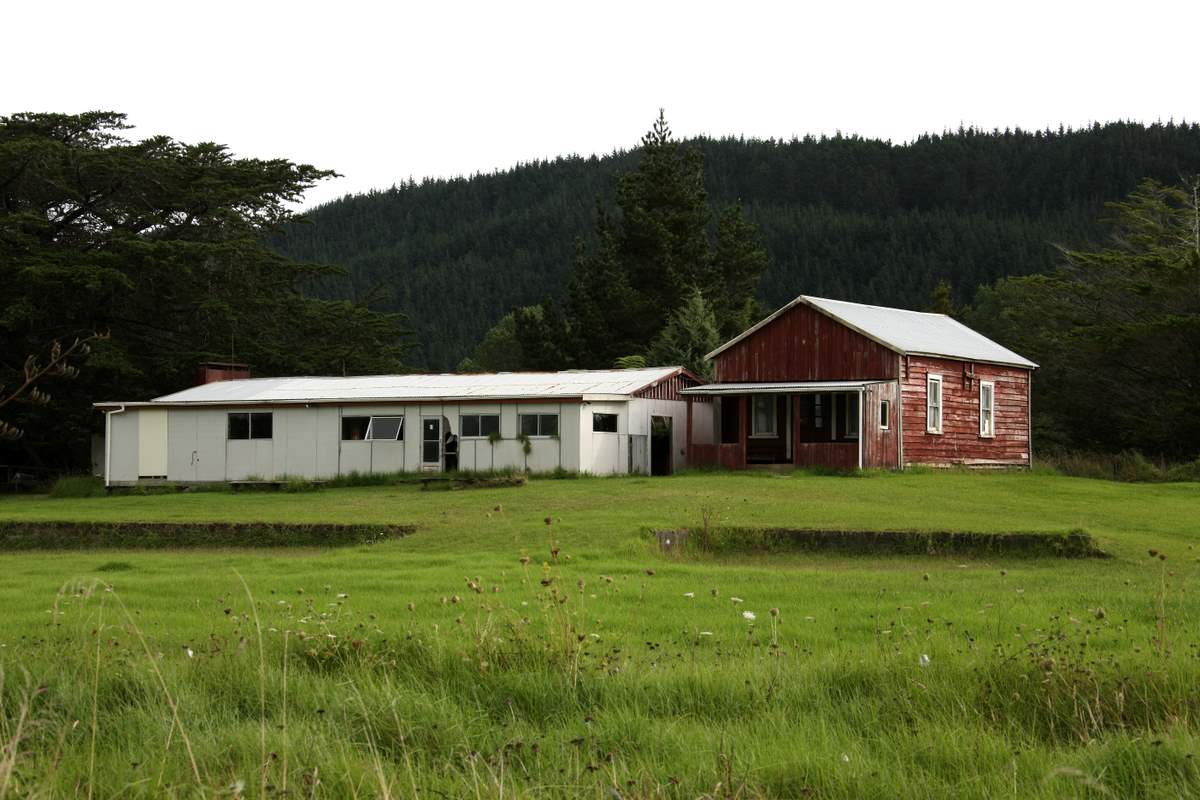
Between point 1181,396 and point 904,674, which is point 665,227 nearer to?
point 1181,396

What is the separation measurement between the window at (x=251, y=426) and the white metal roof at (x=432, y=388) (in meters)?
0.52

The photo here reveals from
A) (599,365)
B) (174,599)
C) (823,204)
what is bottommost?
(174,599)

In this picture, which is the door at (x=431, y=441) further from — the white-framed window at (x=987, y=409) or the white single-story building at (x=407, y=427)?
the white-framed window at (x=987, y=409)

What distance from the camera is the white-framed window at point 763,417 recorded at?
39500mm

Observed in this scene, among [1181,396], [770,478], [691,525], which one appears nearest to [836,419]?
[770,478]

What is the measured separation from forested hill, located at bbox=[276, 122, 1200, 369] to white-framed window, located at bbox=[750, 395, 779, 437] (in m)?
76.3

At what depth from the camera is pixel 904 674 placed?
8.74 meters

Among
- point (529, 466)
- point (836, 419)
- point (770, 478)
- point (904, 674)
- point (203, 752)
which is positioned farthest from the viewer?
point (836, 419)

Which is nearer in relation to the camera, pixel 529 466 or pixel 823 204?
pixel 529 466

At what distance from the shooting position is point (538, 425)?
36.0m

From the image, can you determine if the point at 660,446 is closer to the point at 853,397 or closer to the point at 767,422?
the point at 767,422

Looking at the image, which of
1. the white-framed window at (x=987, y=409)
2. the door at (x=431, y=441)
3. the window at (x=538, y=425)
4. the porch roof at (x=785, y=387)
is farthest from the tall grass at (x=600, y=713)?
the white-framed window at (x=987, y=409)

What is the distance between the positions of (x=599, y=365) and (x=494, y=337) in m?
40.9

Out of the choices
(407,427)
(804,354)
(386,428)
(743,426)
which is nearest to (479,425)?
(407,427)
